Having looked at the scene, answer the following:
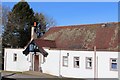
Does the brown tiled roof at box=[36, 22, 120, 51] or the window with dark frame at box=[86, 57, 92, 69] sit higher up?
the brown tiled roof at box=[36, 22, 120, 51]

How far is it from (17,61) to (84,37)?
9227mm

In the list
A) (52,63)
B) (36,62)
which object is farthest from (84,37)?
(36,62)

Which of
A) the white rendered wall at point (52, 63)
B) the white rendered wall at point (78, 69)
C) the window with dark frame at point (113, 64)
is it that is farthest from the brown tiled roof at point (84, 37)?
the white rendered wall at point (78, 69)

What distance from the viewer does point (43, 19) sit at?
58.8 m

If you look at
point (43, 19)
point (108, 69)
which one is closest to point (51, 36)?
point (108, 69)

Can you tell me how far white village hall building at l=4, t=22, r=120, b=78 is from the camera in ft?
88.6

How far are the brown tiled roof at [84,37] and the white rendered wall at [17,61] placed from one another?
3.35 metres

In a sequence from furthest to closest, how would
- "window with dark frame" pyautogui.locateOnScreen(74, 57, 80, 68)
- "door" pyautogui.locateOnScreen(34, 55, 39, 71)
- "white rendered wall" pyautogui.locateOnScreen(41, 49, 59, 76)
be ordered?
"door" pyautogui.locateOnScreen(34, 55, 39, 71)
"white rendered wall" pyautogui.locateOnScreen(41, 49, 59, 76)
"window with dark frame" pyautogui.locateOnScreen(74, 57, 80, 68)

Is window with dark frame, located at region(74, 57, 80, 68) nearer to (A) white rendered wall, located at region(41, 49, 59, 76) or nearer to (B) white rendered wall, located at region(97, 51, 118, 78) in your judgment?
(A) white rendered wall, located at region(41, 49, 59, 76)

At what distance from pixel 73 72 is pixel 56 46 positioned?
6035 mm

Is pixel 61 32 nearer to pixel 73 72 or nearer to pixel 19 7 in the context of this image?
pixel 73 72

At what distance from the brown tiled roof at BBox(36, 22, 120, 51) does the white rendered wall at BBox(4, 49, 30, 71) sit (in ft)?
11.0

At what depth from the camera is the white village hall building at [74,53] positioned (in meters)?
27.0

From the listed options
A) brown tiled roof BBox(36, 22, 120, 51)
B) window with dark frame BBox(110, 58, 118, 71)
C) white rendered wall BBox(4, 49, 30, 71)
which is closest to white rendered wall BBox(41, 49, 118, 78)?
window with dark frame BBox(110, 58, 118, 71)
